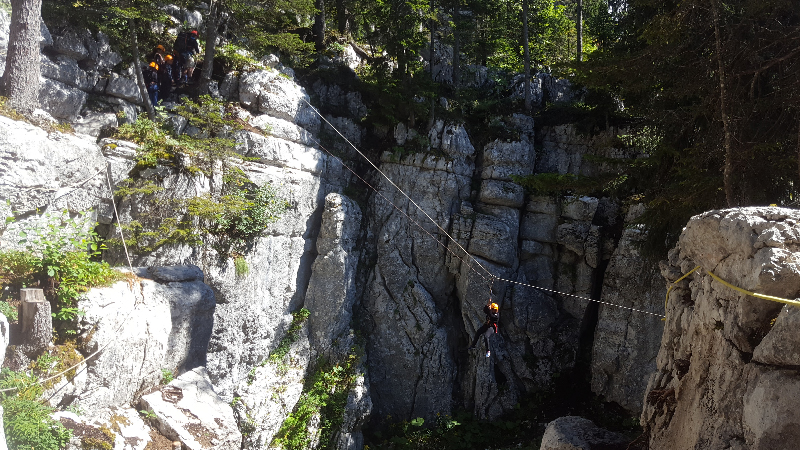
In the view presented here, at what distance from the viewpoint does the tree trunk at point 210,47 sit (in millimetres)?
14109

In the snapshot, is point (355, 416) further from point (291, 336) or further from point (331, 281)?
point (331, 281)

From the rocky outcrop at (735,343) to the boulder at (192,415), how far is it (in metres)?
6.16


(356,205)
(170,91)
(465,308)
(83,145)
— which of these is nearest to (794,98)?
(465,308)

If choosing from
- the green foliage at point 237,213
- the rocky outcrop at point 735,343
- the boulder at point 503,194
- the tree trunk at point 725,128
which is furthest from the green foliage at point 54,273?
the boulder at point 503,194

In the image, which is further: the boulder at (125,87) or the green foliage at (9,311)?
the boulder at (125,87)

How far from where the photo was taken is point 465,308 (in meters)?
15.1

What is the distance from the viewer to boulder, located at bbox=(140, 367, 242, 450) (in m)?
6.73

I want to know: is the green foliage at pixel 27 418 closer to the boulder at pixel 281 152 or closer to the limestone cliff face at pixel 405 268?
the limestone cliff face at pixel 405 268

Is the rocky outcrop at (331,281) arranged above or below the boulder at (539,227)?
below

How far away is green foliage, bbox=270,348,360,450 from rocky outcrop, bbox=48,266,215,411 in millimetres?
5911

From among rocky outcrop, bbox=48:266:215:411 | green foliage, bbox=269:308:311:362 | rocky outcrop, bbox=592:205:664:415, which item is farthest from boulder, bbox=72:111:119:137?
rocky outcrop, bbox=592:205:664:415

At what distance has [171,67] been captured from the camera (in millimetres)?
14289

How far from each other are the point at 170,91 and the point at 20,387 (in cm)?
1117

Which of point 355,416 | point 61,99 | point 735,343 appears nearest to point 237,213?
point 61,99
